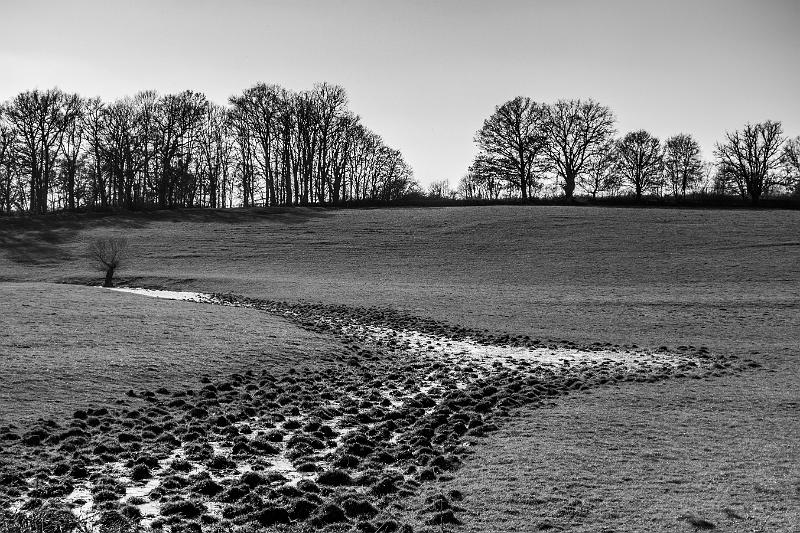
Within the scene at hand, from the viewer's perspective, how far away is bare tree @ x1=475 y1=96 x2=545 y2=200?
87875 mm

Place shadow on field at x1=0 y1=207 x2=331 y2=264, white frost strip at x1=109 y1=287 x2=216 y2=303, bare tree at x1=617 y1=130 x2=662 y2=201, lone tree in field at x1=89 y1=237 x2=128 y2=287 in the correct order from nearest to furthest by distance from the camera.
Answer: white frost strip at x1=109 y1=287 x2=216 y2=303 → lone tree in field at x1=89 y1=237 x2=128 y2=287 → shadow on field at x1=0 y1=207 x2=331 y2=264 → bare tree at x1=617 y1=130 x2=662 y2=201

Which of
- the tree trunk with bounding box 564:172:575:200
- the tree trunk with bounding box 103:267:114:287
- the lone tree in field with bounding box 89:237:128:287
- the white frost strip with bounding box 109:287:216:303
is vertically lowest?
the white frost strip with bounding box 109:287:216:303

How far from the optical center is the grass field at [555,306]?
8.40m

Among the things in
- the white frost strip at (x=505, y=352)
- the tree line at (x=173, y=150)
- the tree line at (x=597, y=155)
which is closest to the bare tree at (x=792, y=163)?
the tree line at (x=597, y=155)

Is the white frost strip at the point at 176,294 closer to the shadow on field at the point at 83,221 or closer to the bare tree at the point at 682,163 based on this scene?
the shadow on field at the point at 83,221

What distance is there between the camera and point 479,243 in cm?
6012

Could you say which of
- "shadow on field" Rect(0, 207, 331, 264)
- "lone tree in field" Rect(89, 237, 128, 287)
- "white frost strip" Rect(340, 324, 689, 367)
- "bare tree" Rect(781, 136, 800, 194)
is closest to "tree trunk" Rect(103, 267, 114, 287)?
"lone tree in field" Rect(89, 237, 128, 287)

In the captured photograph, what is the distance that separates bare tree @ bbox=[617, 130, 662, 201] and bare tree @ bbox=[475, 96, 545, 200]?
44.5 feet

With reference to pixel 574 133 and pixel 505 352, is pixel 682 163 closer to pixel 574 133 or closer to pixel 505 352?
pixel 574 133

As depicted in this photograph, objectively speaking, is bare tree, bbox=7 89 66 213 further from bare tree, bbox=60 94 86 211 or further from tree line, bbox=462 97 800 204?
tree line, bbox=462 97 800 204

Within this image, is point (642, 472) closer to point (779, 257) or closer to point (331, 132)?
point (779, 257)

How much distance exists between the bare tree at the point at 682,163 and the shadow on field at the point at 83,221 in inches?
2066

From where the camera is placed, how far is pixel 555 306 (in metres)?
32.7

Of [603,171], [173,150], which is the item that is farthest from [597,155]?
[173,150]
